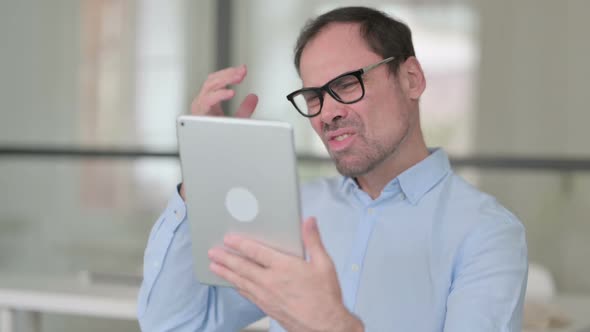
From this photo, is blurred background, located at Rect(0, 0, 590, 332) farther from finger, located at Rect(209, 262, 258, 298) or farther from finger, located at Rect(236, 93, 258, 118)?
finger, located at Rect(209, 262, 258, 298)

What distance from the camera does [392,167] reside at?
182 cm

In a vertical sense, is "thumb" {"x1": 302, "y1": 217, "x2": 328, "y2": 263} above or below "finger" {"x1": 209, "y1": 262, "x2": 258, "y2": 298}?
above

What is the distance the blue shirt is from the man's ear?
0.45ft

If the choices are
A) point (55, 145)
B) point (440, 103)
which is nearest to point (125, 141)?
point (55, 145)

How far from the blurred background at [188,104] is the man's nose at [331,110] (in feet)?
8.77

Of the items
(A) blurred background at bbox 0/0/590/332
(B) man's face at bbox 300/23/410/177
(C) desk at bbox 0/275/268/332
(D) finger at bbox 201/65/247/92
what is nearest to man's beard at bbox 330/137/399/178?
(B) man's face at bbox 300/23/410/177

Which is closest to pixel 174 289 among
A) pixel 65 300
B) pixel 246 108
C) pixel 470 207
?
pixel 246 108

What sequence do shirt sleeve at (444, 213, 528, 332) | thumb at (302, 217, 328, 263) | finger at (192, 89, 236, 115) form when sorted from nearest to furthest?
1. thumb at (302, 217, 328, 263)
2. shirt sleeve at (444, 213, 528, 332)
3. finger at (192, 89, 236, 115)

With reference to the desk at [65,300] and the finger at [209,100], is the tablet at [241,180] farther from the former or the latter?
the desk at [65,300]

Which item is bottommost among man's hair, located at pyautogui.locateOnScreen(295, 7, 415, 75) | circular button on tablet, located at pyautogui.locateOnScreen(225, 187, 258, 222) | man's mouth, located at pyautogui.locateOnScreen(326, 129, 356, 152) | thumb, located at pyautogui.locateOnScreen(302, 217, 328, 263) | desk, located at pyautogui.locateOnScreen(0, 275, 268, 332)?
desk, located at pyautogui.locateOnScreen(0, 275, 268, 332)

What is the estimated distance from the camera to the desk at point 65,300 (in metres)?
2.51

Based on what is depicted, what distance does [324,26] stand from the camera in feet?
5.88

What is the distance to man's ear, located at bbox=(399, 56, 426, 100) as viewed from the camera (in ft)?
5.96

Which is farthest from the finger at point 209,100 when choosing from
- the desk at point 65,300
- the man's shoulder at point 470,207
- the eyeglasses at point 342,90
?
the desk at point 65,300
